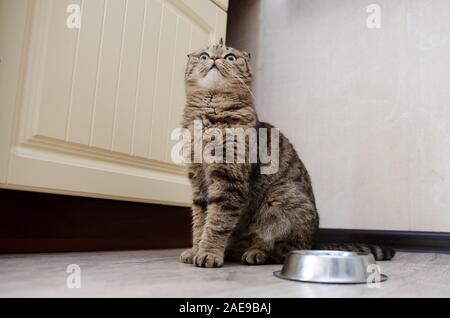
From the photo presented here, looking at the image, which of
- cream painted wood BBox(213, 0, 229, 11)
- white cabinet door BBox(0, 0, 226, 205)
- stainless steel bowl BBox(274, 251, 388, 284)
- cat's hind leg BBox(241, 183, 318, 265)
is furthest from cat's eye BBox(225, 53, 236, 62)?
stainless steel bowl BBox(274, 251, 388, 284)

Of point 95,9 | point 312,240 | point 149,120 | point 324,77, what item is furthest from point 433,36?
point 95,9

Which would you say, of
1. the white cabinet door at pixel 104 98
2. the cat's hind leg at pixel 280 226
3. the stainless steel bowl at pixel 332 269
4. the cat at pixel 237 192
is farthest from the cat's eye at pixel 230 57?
the stainless steel bowl at pixel 332 269

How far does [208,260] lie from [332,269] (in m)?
0.35

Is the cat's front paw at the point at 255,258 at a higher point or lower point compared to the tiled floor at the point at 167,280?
higher

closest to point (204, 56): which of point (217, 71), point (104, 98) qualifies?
point (217, 71)

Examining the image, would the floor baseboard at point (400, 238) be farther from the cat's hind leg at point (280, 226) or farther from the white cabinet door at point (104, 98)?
the white cabinet door at point (104, 98)

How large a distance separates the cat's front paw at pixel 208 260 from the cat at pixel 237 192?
0.03 m

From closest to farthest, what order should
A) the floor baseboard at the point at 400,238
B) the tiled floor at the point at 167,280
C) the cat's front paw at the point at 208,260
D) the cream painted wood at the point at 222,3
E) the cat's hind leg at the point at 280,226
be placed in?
the tiled floor at the point at 167,280, the cat's front paw at the point at 208,260, the cat's hind leg at the point at 280,226, the floor baseboard at the point at 400,238, the cream painted wood at the point at 222,3

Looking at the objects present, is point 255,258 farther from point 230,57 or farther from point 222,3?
point 222,3

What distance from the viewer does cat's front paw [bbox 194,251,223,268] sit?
1.06m

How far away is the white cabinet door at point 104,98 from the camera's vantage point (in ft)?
3.76

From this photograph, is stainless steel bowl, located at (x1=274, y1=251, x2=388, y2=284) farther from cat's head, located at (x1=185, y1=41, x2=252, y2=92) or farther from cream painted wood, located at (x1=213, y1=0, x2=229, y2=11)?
cream painted wood, located at (x1=213, y1=0, x2=229, y2=11)

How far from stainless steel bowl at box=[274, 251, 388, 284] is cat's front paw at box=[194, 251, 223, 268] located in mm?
226

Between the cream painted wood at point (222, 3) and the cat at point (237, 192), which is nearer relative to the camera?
the cat at point (237, 192)
